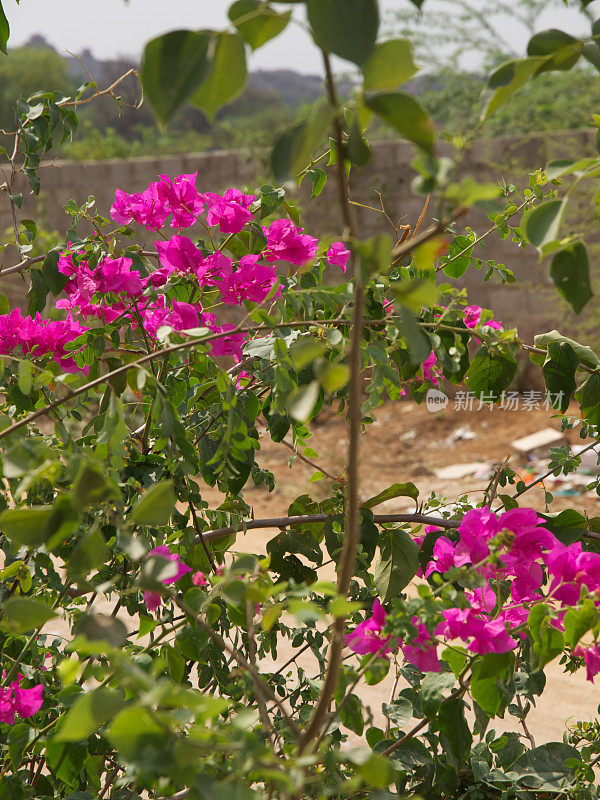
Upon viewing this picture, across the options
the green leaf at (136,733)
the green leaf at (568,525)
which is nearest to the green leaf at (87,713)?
the green leaf at (136,733)

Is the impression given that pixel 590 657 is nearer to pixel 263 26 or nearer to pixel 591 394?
pixel 591 394

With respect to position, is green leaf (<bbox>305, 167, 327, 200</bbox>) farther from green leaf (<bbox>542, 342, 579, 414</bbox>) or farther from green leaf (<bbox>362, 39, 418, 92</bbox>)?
green leaf (<bbox>362, 39, 418, 92</bbox>)

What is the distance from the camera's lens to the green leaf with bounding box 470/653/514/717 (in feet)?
2.19

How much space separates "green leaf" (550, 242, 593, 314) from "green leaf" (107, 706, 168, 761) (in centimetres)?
33

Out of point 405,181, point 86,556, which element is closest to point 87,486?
point 86,556

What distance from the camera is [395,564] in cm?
91

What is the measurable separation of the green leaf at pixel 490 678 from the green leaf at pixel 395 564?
19 centimetres

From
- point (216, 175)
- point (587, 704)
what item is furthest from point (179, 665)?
point (216, 175)

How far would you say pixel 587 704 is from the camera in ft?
6.89

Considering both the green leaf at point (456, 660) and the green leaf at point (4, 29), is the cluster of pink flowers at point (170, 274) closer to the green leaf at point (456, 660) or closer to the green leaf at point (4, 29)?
the green leaf at point (4, 29)

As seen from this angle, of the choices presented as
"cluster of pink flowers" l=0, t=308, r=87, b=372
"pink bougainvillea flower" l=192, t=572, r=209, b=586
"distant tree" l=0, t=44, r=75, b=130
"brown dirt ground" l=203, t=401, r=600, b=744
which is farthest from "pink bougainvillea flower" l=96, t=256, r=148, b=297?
"distant tree" l=0, t=44, r=75, b=130

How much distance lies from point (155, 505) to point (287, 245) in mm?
577

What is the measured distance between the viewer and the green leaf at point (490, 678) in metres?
0.67

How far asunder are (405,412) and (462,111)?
6.60 metres
